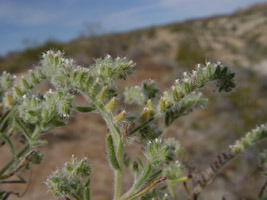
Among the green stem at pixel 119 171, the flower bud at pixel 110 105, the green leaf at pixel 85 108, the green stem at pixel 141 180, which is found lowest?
the green stem at pixel 141 180

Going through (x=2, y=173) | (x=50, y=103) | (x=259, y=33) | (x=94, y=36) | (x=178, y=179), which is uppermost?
(x=94, y=36)

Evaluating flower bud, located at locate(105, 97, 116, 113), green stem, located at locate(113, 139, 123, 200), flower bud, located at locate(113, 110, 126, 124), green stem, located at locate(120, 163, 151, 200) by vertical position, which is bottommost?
green stem, located at locate(120, 163, 151, 200)

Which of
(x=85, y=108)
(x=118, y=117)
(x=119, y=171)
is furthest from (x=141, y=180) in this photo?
(x=85, y=108)

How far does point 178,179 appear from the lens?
1544mm

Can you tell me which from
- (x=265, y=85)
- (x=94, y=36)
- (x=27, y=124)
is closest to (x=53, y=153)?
(x=27, y=124)

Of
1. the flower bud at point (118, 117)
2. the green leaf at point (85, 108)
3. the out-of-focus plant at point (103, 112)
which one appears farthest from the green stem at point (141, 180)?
the green leaf at point (85, 108)

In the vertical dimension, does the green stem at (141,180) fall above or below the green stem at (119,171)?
below

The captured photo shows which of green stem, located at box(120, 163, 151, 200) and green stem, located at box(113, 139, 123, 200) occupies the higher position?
green stem, located at box(113, 139, 123, 200)

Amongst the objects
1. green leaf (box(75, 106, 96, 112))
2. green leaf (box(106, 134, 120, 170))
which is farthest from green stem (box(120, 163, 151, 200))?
green leaf (box(75, 106, 96, 112))

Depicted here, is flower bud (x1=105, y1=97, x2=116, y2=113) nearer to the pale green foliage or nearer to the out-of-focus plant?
the out-of-focus plant

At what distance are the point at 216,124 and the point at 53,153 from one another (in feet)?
24.2

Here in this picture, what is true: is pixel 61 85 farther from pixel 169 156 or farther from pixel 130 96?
pixel 169 156

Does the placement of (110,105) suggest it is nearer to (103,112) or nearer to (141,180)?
(103,112)

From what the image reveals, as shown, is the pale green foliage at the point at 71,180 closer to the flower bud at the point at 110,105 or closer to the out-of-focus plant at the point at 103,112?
the out-of-focus plant at the point at 103,112
